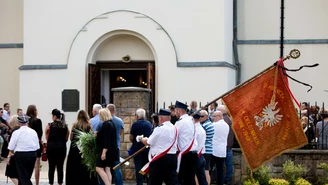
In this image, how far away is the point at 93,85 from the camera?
2759 centimetres

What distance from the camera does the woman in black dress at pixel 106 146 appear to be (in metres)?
17.3

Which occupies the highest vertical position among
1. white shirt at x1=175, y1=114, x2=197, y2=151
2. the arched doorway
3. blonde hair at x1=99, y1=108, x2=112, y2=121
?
the arched doorway

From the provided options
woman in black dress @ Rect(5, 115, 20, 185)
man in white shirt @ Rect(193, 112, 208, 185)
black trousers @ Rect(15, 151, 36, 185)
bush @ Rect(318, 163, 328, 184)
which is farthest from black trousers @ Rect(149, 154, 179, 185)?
bush @ Rect(318, 163, 328, 184)

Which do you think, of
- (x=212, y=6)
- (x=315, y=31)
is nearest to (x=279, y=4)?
(x=315, y=31)

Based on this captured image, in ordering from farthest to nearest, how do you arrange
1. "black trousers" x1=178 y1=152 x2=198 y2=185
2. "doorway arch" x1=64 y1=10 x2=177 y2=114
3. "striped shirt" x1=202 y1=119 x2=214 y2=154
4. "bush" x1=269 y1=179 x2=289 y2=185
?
"doorway arch" x1=64 y1=10 x2=177 y2=114
"bush" x1=269 y1=179 x2=289 y2=185
"striped shirt" x1=202 y1=119 x2=214 y2=154
"black trousers" x1=178 y1=152 x2=198 y2=185

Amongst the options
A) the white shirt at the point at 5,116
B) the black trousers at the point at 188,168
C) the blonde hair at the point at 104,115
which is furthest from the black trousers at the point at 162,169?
the white shirt at the point at 5,116

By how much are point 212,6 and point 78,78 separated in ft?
15.8

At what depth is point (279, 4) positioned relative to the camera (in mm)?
29719

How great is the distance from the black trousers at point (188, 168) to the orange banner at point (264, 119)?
91.7 inches

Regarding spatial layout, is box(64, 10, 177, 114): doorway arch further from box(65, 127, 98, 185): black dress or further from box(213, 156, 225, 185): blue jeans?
box(65, 127, 98, 185): black dress

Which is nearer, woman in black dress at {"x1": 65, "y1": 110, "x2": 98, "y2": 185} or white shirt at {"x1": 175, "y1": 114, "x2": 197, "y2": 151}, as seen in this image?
white shirt at {"x1": 175, "y1": 114, "x2": 197, "y2": 151}

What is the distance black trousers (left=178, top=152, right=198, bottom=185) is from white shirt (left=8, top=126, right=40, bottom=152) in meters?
3.10

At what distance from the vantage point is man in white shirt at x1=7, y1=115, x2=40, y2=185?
1733 centimetres

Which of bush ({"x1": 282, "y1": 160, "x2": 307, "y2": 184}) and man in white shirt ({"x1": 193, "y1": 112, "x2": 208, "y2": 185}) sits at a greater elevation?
man in white shirt ({"x1": 193, "y1": 112, "x2": 208, "y2": 185})
